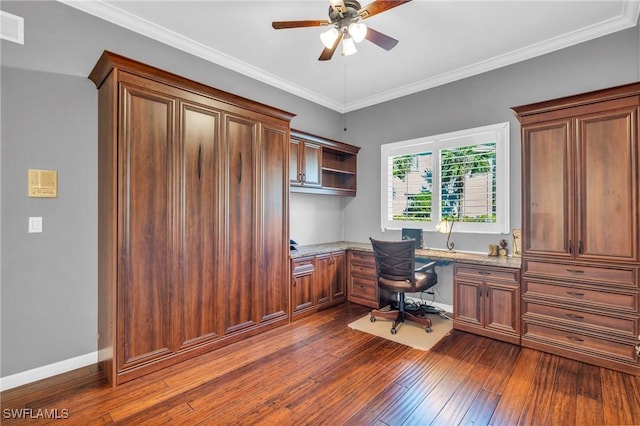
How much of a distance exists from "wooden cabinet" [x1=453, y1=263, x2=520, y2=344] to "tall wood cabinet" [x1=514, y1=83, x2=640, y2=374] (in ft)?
0.35

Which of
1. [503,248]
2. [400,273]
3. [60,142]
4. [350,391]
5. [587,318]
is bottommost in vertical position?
[350,391]

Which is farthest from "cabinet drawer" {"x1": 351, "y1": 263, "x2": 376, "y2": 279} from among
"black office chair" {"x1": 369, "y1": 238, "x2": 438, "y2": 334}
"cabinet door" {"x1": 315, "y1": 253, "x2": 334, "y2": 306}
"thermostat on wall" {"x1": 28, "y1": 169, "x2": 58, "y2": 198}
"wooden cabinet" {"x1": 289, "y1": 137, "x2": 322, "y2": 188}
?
"thermostat on wall" {"x1": 28, "y1": 169, "x2": 58, "y2": 198}

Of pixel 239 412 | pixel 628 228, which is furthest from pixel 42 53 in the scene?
pixel 628 228

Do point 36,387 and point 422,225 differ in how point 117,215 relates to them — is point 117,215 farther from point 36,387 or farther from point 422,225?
point 422,225

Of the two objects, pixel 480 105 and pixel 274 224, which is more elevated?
pixel 480 105

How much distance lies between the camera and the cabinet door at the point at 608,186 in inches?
98.7

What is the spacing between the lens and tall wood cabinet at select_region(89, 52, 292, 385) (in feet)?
7.63

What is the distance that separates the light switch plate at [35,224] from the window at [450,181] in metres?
3.91

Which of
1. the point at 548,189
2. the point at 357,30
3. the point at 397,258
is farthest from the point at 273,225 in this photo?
the point at 548,189

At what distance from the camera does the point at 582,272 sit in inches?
107

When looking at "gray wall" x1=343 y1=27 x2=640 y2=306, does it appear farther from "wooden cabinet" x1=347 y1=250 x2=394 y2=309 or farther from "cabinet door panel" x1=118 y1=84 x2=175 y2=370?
"cabinet door panel" x1=118 y1=84 x2=175 y2=370

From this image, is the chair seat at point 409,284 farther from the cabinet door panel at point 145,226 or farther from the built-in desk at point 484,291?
the cabinet door panel at point 145,226

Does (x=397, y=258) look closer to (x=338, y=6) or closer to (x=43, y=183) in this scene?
(x=338, y=6)

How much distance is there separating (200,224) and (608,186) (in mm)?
3587
